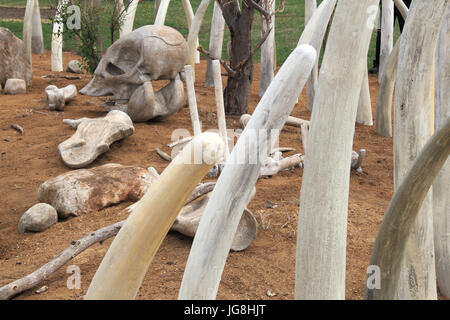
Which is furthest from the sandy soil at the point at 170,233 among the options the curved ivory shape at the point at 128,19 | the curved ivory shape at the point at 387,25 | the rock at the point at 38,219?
the curved ivory shape at the point at 128,19

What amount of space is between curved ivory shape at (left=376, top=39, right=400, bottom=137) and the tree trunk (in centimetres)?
135

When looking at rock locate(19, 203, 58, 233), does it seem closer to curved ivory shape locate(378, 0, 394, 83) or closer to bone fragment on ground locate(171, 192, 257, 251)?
bone fragment on ground locate(171, 192, 257, 251)

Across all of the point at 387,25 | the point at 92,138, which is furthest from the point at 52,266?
the point at 387,25

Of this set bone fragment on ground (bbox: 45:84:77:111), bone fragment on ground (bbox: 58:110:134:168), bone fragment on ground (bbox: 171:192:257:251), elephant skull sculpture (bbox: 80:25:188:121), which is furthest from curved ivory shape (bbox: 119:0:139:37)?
bone fragment on ground (bbox: 171:192:257:251)

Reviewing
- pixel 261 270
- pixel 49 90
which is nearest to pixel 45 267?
pixel 261 270

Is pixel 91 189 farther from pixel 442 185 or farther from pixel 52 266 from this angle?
pixel 442 185

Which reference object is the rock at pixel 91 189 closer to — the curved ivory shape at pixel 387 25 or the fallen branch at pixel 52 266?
the fallen branch at pixel 52 266

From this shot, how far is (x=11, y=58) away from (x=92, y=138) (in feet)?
8.33

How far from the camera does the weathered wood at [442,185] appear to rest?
250cm

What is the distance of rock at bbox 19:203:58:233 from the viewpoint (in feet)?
11.3

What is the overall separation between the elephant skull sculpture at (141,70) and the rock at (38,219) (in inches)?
74.2

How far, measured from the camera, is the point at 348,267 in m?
2.88

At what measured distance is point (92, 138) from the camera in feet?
15.0

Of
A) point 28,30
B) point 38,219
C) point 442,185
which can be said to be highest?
point 28,30
